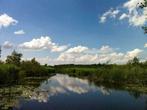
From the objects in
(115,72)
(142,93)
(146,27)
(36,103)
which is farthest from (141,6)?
(115,72)

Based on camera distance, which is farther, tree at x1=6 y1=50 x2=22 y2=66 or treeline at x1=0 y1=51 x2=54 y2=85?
tree at x1=6 y1=50 x2=22 y2=66

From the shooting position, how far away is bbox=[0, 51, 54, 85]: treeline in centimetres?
7319

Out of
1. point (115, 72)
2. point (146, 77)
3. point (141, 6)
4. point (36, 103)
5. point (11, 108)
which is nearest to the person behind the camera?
point (141, 6)

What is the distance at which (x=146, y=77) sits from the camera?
268 ft

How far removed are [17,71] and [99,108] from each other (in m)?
48.1

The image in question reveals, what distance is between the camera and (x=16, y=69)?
3273 inches

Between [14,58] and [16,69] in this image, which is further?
[14,58]

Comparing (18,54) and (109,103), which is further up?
(18,54)

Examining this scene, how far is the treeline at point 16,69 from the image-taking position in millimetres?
73194

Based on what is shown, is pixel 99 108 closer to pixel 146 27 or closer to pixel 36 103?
pixel 36 103

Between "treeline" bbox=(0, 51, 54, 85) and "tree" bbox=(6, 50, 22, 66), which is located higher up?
"tree" bbox=(6, 50, 22, 66)

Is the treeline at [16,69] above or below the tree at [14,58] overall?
below

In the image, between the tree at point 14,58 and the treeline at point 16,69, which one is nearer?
the treeline at point 16,69

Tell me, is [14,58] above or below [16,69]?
above
